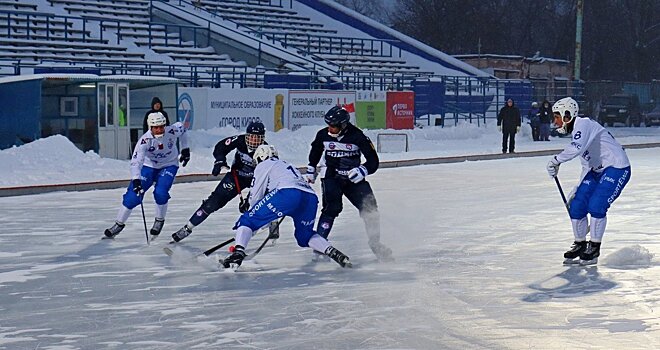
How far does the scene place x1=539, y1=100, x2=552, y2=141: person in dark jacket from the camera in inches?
1527

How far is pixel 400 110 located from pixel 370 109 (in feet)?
5.49

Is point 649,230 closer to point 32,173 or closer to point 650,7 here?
point 32,173

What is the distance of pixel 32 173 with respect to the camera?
2183 cm

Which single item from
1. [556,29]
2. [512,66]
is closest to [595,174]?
[512,66]

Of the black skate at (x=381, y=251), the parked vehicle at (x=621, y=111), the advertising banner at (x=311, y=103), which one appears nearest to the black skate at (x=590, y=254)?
the black skate at (x=381, y=251)

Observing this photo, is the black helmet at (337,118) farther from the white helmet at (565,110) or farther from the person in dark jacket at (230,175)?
the white helmet at (565,110)

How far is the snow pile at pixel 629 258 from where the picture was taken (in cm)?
1134

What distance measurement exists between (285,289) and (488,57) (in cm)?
4670

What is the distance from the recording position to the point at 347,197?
11.7 m

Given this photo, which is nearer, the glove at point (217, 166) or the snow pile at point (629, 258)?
the snow pile at point (629, 258)

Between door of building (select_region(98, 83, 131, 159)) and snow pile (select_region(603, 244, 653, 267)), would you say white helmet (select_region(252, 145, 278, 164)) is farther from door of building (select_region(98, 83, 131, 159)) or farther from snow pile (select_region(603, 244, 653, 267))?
door of building (select_region(98, 83, 131, 159))

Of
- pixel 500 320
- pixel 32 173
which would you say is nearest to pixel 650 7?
pixel 32 173

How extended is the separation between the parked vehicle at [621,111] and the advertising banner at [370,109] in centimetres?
1953

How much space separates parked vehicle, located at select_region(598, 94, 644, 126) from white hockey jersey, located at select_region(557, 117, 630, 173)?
4441 centimetres
